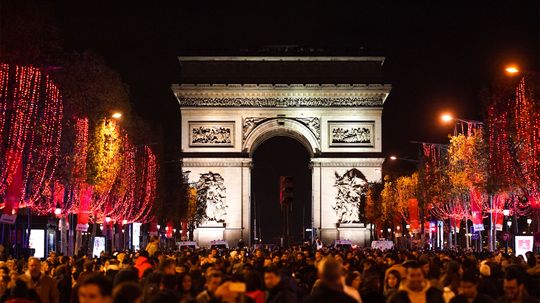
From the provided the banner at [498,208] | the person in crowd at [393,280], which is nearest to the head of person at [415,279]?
the person in crowd at [393,280]

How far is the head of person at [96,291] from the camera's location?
34.4 ft

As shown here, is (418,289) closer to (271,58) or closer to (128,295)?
(128,295)

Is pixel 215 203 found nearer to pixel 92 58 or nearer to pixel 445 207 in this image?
pixel 445 207

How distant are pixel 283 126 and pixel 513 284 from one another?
277 feet

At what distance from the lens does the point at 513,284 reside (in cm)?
1473

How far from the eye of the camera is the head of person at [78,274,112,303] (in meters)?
10.5

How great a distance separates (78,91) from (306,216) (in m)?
108

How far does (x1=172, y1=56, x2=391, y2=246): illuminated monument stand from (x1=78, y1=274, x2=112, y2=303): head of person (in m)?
85.7

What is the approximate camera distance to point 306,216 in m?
159

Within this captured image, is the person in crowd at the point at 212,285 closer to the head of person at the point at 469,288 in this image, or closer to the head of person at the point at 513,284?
the head of person at the point at 469,288

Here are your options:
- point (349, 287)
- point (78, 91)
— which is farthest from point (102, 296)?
point (78, 91)

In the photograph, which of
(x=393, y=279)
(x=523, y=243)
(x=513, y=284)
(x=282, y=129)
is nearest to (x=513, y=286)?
(x=513, y=284)

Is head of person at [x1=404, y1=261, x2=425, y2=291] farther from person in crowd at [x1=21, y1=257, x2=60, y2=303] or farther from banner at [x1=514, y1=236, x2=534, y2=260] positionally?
banner at [x1=514, y1=236, x2=534, y2=260]

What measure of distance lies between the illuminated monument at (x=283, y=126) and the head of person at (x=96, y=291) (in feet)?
281
